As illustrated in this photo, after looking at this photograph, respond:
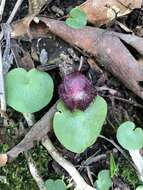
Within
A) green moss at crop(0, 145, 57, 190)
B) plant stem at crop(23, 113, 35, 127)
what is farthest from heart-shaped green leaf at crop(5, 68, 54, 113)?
green moss at crop(0, 145, 57, 190)

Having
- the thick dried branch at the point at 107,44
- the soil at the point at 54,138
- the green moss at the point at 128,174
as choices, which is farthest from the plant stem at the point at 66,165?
the thick dried branch at the point at 107,44

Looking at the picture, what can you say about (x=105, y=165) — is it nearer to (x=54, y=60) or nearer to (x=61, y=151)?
(x=61, y=151)

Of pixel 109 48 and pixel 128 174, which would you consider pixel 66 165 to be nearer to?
pixel 128 174

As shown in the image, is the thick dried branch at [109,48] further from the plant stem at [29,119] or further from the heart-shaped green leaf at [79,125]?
the plant stem at [29,119]

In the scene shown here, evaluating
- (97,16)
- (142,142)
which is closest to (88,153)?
(142,142)

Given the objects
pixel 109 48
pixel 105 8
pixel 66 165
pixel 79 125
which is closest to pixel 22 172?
pixel 66 165

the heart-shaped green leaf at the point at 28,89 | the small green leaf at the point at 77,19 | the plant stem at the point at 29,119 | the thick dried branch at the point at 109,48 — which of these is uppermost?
the small green leaf at the point at 77,19
